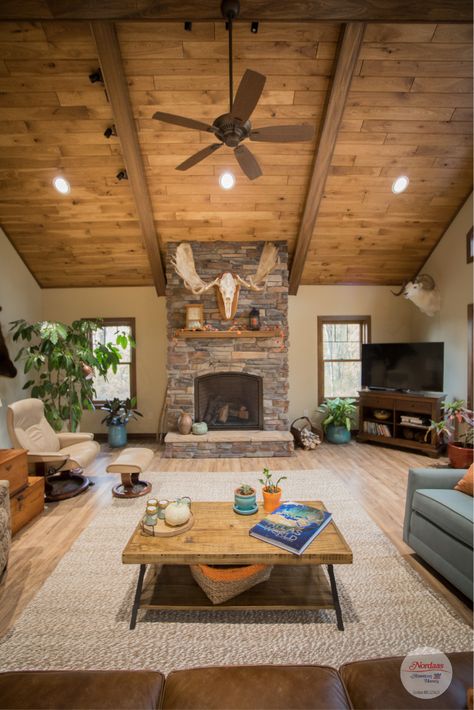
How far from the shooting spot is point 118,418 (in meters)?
5.37

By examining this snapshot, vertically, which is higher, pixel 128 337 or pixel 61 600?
pixel 128 337

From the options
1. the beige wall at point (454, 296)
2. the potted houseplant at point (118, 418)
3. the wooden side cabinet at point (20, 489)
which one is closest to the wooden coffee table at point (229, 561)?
the wooden side cabinet at point (20, 489)

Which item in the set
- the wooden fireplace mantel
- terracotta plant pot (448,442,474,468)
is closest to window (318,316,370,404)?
the wooden fireplace mantel

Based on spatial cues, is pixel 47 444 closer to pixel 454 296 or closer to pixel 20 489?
pixel 20 489

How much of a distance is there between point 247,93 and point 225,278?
2.76 m

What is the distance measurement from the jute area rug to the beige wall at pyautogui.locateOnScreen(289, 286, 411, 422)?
3.48 m

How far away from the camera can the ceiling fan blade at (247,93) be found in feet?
6.61

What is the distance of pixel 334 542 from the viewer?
1.96 meters

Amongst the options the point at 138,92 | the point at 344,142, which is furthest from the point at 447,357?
the point at 138,92

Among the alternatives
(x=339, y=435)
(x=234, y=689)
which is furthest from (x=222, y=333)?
(x=234, y=689)

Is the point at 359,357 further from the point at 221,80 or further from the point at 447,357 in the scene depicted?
the point at 221,80

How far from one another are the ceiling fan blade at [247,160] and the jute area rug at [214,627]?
9.99 feet

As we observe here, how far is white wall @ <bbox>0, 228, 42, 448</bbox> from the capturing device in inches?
187

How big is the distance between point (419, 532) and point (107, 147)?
4520mm
